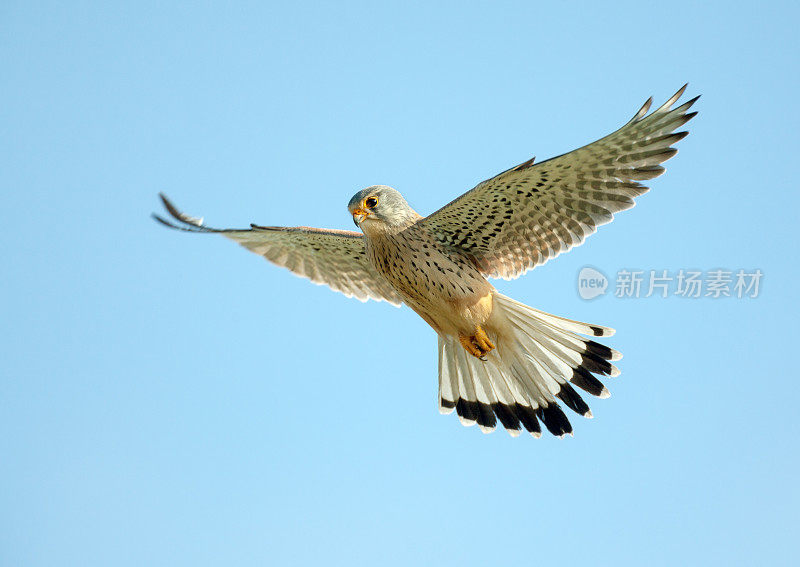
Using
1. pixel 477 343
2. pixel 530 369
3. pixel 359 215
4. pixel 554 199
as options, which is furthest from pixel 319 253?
pixel 554 199

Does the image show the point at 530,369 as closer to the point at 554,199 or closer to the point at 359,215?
the point at 554,199

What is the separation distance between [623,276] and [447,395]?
1.78 meters

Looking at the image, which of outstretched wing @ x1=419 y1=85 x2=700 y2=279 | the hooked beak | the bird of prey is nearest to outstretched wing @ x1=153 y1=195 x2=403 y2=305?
the bird of prey

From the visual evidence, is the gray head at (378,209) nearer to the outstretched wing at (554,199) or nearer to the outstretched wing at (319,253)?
the outstretched wing at (554,199)

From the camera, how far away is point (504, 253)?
6.29 meters

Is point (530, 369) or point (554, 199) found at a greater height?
point (554, 199)

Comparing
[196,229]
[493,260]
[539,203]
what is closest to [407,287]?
[493,260]

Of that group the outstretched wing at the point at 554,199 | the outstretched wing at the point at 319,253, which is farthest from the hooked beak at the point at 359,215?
the outstretched wing at the point at 319,253

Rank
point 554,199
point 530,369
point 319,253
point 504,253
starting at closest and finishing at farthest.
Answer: point 554,199 → point 504,253 → point 530,369 → point 319,253

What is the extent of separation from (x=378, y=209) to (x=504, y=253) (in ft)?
3.36

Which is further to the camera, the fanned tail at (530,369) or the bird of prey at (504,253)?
the fanned tail at (530,369)

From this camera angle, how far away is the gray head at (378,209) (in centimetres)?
596

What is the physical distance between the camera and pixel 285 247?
7191mm

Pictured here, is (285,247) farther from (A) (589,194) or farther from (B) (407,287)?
(A) (589,194)
